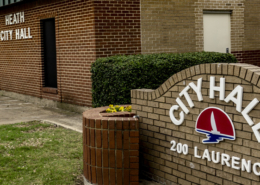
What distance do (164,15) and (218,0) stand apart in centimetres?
201

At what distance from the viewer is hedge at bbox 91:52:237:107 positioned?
26.8 ft

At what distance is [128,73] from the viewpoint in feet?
26.5

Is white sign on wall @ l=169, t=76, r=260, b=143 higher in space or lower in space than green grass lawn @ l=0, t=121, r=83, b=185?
higher

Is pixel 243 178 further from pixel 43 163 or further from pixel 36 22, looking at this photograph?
pixel 36 22

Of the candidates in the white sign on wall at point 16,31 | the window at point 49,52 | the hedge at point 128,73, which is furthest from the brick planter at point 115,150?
the white sign on wall at point 16,31

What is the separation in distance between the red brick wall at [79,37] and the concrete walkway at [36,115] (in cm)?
49

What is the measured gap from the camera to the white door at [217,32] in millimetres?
11445

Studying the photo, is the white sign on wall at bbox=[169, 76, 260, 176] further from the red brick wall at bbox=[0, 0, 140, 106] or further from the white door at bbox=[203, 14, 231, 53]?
the white door at bbox=[203, 14, 231, 53]

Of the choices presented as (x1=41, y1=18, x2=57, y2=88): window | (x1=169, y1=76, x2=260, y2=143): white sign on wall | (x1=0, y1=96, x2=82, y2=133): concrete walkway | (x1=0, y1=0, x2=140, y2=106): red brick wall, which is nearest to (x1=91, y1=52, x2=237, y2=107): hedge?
(x1=0, y1=96, x2=82, y2=133): concrete walkway

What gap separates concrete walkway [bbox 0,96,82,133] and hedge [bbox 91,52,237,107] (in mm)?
856

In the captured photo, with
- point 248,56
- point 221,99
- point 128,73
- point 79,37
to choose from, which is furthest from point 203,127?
point 248,56

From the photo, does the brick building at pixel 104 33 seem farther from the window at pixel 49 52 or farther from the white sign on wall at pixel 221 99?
the white sign on wall at pixel 221 99

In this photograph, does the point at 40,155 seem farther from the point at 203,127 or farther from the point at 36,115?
the point at 36,115

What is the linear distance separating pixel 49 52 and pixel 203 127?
877 centimetres
